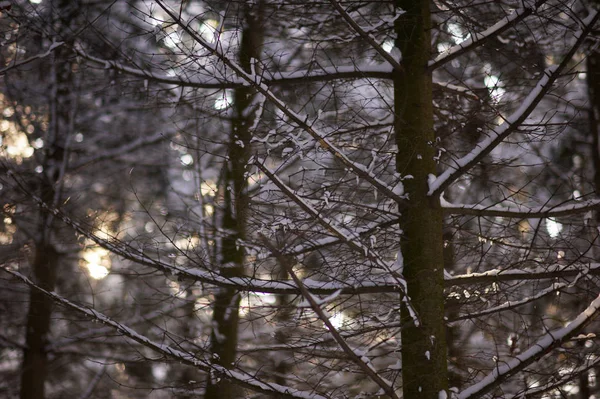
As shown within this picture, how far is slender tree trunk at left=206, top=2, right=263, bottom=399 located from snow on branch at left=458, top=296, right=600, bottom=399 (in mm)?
1565

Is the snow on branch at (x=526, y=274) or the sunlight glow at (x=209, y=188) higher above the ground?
the sunlight glow at (x=209, y=188)

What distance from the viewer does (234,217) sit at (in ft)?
12.8

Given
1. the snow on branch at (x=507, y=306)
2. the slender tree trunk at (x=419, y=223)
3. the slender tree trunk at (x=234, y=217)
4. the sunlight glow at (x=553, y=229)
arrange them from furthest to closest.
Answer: the sunlight glow at (x=553, y=229), the slender tree trunk at (x=234, y=217), the snow on branch at (x=507, y=306), the slender tree trunk at (x=419, y=223)

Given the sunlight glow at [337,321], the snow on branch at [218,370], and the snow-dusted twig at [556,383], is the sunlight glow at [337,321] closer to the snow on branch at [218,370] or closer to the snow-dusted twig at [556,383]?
the snow on branch at [218,370]

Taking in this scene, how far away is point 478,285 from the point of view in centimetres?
344

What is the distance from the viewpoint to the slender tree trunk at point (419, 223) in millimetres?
3049

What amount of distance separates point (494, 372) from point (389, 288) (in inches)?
32.6

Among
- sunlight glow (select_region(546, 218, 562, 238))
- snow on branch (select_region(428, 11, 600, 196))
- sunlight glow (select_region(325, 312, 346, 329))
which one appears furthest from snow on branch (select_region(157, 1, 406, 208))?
sunlight glow (select_region(546, 218, 562, 238))

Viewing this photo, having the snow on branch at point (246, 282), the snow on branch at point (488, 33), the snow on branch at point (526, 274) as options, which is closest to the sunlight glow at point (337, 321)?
the snow on branch at point (246, 282)

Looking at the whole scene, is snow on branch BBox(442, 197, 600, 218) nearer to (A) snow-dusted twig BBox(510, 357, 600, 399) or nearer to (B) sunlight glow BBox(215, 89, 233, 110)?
(A) snow-dusted twig BBox(510, 357, 600, 399)

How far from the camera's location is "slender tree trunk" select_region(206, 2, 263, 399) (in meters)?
3.41

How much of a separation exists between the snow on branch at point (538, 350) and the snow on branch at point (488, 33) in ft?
5.37

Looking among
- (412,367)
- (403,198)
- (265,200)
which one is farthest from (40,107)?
(412,367)

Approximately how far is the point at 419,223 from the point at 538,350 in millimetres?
1047
